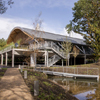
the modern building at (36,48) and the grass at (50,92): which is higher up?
the modern building at (36,48)

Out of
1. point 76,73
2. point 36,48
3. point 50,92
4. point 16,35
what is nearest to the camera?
point 50,92

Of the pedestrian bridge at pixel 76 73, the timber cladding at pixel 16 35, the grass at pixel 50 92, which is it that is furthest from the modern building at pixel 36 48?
the grass at pixel 50 92

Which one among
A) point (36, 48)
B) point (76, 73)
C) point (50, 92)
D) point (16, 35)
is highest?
point (16, 35)

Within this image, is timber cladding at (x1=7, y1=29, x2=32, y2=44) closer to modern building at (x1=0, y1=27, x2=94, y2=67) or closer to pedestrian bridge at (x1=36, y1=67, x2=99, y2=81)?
modern building at (x1=0, y1=27, x2=94, y2=67)

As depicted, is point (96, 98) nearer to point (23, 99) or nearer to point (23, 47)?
point (23, 99)

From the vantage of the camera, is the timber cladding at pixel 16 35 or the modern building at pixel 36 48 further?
the timber cladding at pixel 16 35

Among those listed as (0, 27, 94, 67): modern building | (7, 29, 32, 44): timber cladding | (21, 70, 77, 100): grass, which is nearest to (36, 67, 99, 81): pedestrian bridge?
(0, 27, 94, 67): modern building

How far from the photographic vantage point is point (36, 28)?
1658cm

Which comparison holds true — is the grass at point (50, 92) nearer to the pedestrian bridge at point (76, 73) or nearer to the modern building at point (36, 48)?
the pedestrian bridge at point (76, 73)

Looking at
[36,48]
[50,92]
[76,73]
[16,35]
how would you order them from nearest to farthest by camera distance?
[50,92] → [36,48] → [76,73] → [16,35]

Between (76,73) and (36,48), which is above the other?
(36,48)

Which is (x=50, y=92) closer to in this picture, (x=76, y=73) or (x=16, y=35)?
(x=76, y=73)

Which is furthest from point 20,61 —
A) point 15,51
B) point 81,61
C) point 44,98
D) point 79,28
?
point 44,98

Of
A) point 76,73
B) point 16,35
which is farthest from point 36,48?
point 16,35
